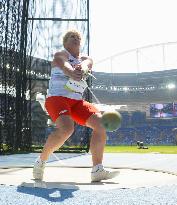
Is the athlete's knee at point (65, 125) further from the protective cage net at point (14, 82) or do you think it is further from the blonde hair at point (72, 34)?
the protective cage net at point (14, 82)

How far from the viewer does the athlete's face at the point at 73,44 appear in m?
3.31

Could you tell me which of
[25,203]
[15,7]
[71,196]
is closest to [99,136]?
[71,196]

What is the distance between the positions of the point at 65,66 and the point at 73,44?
1.37ft

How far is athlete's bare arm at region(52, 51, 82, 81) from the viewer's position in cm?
290

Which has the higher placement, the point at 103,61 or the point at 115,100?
the point at 103,61

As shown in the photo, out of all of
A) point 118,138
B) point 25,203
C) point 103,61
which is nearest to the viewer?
point 25,203

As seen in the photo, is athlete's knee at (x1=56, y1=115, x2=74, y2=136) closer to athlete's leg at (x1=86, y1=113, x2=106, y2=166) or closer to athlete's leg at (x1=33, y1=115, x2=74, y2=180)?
athlete's leg at (x1=33, y1=115, x2=74, y2=180)

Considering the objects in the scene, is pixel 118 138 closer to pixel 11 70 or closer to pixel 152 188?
pixel 11 70

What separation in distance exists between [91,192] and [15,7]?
752cm

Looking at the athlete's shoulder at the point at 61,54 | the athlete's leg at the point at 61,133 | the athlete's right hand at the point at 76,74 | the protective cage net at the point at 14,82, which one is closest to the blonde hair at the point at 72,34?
the athlete's shoulder at the point at 61,54

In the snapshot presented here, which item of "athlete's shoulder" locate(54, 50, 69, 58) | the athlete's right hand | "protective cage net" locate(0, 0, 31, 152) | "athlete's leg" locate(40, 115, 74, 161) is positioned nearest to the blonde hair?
"athlete's shoulder" locate(54, 50, 69, 58)

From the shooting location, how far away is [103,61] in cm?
7169

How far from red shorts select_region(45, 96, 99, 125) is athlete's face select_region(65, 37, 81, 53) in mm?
498

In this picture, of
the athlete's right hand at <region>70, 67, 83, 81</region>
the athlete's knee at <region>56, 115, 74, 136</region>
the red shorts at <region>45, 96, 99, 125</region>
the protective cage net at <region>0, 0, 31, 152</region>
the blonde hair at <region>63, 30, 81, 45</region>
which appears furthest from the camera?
the protective cage net at <region>0, 0, 31, 152</region>
